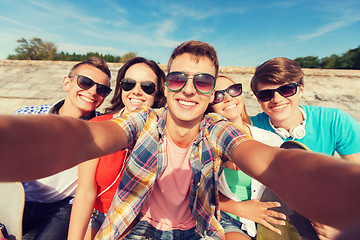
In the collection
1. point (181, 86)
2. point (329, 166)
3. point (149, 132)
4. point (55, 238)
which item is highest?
point (181, 86)

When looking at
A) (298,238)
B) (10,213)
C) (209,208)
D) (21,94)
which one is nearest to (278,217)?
(298,238)

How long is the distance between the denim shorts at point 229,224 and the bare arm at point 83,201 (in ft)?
4.39

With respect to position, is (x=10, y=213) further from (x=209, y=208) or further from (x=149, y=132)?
(x=209, y=208)

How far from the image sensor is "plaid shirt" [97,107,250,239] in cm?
133

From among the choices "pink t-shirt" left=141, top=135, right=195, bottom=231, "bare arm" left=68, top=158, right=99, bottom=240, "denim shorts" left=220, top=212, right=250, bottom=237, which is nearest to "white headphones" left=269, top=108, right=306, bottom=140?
"denim shorts" left=220, top=212, right=250, bottom=237

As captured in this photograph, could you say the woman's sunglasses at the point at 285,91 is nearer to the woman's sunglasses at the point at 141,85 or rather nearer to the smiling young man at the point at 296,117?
the smiling young man at the point at 296,117

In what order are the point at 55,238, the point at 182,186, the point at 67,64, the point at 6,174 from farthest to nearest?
the point at 67,64
the point at 55,238
the point at 182,186
the point at 6,174

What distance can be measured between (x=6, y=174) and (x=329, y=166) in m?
0.97

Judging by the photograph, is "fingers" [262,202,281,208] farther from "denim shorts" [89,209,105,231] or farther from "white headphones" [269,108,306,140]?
"denim shorts" [89,209,105,231]

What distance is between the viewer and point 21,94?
5848 mm

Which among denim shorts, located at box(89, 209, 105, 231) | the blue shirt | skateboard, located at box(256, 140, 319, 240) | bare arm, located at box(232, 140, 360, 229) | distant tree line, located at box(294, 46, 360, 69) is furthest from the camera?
distant tree line, located at box(294, 46, 360, 69)

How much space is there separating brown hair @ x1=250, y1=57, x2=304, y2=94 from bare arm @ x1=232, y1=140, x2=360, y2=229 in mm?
1654

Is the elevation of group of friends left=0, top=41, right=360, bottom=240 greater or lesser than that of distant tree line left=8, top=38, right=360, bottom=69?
lesser

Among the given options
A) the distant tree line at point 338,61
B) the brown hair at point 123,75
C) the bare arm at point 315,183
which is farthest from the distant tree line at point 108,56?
the bare arm at point 315,183
